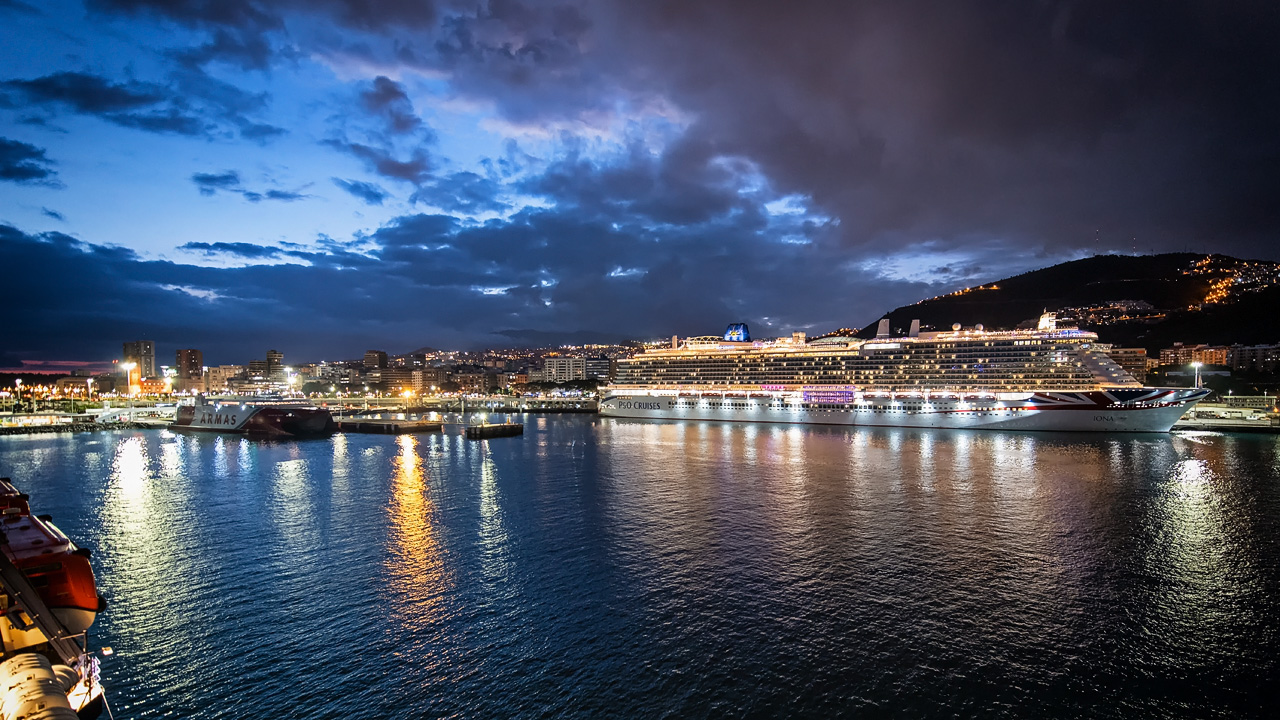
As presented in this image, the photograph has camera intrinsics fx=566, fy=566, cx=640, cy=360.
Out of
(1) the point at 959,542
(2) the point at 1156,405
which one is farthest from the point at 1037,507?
(2) the point at 1156,405

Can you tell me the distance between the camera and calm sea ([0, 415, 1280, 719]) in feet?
33.6

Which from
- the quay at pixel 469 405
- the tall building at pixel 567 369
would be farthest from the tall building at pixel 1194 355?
the tall building at pixel 567 369

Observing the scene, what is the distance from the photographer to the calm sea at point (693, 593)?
10227 mm

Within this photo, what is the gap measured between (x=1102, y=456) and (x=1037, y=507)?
18391mm

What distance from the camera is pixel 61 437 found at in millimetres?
57844

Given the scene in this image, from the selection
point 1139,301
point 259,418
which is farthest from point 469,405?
point 1139,301

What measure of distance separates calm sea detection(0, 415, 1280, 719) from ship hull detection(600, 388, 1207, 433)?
1797cm

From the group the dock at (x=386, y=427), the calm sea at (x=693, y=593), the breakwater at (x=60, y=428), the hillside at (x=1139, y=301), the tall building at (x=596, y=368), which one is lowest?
the calm sea at (x=693, y=593)

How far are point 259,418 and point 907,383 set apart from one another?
64.3 metres

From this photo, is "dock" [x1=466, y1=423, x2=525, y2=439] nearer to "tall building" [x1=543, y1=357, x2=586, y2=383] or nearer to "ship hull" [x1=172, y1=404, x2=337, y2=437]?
"ship hull" [x1=172, y1=404, x2=337, y2=437]

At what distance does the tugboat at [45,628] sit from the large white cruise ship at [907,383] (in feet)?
190

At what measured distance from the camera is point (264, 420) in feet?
181

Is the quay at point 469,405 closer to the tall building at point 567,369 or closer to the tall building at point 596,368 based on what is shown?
the tall building at point 567,369

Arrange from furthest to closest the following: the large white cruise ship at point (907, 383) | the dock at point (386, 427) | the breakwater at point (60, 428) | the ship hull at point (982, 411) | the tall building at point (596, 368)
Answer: the tall building at point (596, 368) → the breakwater at point (60, 428) → the dock at point (386, 427) → the large white cruise ship at point (907, 383) → the ship hull at point (982, 411)
